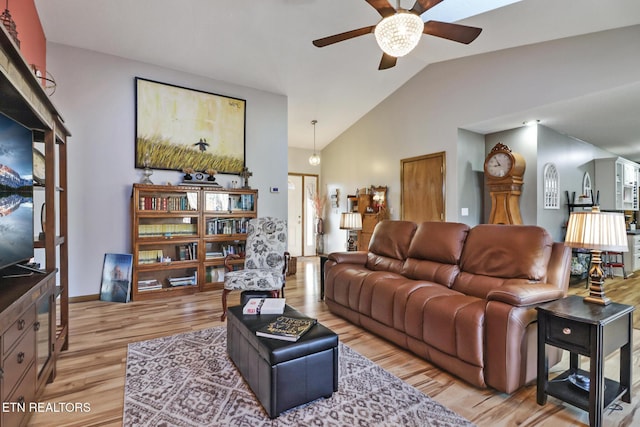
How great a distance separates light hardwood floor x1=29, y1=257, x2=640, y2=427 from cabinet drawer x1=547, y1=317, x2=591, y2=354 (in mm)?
417

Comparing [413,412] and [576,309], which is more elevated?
[576,309]

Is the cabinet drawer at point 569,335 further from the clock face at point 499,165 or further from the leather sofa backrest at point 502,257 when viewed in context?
the clock face at point 499,165

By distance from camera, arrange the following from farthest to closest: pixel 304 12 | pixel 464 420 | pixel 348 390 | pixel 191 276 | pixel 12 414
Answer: pixel 191 276 < pixel 304 12 < pixel 348 390 < pixel 464 420 < pixel 12 414

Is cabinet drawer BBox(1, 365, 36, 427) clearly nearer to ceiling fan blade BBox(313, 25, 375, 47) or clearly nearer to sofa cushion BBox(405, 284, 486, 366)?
sofa cushion BBox(405, 284, 486, 366)

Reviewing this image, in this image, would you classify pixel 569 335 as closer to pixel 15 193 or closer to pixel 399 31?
pixel 399 31

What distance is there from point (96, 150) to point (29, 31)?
52.7 inches

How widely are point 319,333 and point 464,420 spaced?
913 millimetres

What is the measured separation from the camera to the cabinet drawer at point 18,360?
4.19ft

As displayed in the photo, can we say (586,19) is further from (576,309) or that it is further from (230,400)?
(230,400)

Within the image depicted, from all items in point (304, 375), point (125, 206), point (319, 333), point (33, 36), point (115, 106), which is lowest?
point (304, 375)

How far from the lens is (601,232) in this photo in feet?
5.83

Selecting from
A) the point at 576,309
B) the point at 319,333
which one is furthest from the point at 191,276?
the point at 576,309

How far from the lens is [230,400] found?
6.04ft

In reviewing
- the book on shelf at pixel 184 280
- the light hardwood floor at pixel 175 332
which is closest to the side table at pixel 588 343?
the light hardwood floor at pixel 175 332
